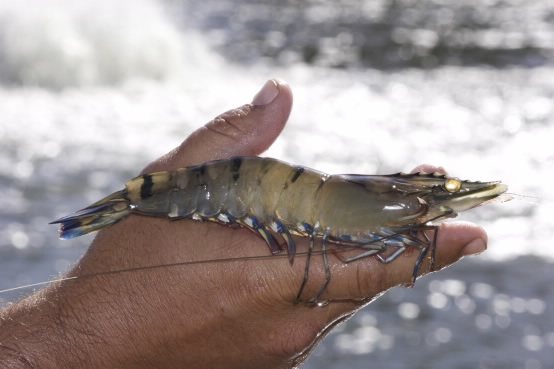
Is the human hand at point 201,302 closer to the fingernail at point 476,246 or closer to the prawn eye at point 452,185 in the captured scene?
the fingernail at point 476,246

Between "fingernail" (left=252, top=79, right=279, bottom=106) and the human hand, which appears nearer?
the human hand

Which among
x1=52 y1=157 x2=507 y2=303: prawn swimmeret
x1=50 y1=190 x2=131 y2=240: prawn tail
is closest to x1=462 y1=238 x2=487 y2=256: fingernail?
x1=52 y1=157 x2=507 y2=303: prawn swimmeret

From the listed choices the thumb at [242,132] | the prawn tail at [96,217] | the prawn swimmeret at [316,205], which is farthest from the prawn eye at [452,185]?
the prawn tail at [96,217]

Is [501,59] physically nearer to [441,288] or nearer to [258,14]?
[258,14]

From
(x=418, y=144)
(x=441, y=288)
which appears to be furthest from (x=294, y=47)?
(x=441, y=288)

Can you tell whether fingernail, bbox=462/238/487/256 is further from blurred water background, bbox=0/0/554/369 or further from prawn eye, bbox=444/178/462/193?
blurred water background, bbox=0/0/554/369

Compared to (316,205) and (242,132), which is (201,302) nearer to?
(316,205)

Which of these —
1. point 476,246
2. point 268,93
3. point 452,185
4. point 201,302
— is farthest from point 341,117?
point 476,246
